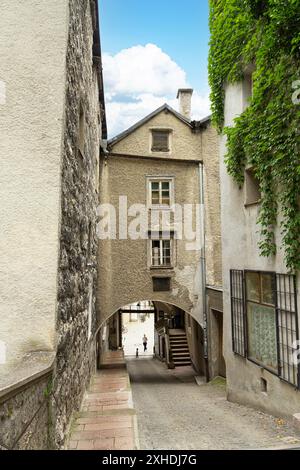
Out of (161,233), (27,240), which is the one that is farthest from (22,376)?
(161,233)

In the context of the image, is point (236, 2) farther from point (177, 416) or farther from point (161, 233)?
point (177, 416)

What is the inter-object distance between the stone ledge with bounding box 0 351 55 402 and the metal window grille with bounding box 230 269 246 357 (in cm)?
483

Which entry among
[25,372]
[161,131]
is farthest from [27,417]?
[161,131]

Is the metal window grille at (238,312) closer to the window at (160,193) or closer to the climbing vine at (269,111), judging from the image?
the climbing vine at (269,111)

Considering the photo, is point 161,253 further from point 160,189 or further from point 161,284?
point 160,189

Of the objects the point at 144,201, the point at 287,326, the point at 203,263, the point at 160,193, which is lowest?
the point at 287,326

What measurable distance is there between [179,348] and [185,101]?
37.1 ft

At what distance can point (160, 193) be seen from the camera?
37.7 ft

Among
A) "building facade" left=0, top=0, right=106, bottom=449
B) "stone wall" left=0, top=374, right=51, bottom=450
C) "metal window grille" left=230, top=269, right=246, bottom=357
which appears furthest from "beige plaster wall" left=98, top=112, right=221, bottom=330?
"stone wall" left=0, top=374, right=51, bottom=450

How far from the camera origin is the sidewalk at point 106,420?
436 cm

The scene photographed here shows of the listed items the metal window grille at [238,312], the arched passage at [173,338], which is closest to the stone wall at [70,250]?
the metal window grille at [238,312]

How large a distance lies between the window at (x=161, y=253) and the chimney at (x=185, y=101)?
19.6ft

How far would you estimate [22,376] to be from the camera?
2.80 meters

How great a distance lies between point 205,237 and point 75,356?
7039 millimetres
